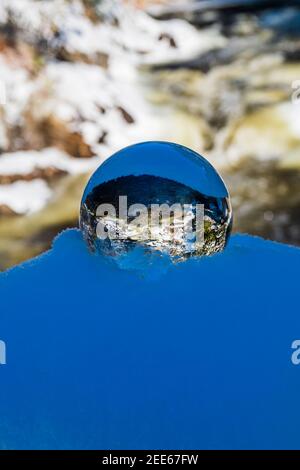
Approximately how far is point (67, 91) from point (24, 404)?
4.12 m

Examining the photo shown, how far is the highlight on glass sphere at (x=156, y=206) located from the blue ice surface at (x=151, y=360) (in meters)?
0.04

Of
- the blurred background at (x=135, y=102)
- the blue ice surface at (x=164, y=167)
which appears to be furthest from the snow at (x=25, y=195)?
the blue ice surface at (x=164, y=167)

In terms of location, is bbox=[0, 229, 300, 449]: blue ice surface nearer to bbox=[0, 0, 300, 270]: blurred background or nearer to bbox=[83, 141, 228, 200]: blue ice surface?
bbox=[83, 141, 228, 200]: blue ice surface

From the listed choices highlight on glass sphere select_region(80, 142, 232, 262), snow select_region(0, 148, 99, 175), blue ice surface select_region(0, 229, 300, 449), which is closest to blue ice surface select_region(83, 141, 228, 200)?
highlight on glass sphere select_region(80, 142, 232, 262)

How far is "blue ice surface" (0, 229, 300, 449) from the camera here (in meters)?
0.76

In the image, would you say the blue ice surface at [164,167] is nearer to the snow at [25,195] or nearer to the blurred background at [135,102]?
the blurred background at [135,102]

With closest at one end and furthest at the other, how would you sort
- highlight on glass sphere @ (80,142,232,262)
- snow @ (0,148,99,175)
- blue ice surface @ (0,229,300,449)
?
1. blue ice surface @ (0,229,300,449)
2. highlight on glass sphere @ (80,142,232,262)
3. snow @ (0,148,99,175)

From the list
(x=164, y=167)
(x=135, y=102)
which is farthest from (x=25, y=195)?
(x=164, y=167)

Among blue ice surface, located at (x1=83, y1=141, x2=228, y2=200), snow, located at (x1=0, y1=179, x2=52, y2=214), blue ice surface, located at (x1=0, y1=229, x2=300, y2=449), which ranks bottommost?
blue ice surface, located at (x1=0, y1=229, x2=300, y2=449)

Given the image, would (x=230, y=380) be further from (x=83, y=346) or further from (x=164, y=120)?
(x=164, y=120)

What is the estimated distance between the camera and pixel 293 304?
90 cm

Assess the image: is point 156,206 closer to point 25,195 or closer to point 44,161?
point 25,195

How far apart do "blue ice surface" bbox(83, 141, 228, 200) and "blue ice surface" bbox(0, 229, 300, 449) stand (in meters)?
0.12
